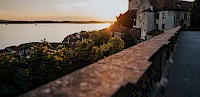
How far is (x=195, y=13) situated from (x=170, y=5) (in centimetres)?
649

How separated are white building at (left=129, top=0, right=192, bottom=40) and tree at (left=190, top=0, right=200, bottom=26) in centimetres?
123

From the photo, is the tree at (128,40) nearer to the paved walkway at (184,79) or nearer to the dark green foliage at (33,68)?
the dark green foliage at (33,68)

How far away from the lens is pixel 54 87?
172cm

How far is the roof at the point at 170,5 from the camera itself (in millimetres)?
58447

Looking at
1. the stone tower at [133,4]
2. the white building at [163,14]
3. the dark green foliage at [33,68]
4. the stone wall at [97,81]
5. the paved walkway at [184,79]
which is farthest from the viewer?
the stone tower at [133,4]

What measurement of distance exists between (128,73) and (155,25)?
62.7 metres

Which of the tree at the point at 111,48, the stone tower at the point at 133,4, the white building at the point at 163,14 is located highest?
the stone tower at the point at 133,4

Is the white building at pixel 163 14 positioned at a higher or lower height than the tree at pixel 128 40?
higher

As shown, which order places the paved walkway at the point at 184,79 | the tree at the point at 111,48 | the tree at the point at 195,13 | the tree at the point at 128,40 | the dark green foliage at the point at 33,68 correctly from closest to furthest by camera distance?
the paved walkway at the point at 184,79 < the dark green foliage at the point at 33,68 < the tree at the point at 111,48 < the tree at the point at 195,13 < the tree at the point at 128,40

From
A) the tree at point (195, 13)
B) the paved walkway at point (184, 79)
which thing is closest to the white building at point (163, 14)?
the tree at point (195, 13)

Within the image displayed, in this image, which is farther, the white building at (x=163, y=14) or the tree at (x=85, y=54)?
the white building at (x=163, y=14)

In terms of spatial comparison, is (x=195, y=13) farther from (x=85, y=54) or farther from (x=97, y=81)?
(x=97, y=81)

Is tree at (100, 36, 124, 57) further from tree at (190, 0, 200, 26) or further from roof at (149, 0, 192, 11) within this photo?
tree at (190, 0, 200, 26)

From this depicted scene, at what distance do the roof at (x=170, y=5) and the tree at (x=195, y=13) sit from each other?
196 centimetres
